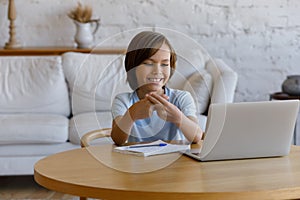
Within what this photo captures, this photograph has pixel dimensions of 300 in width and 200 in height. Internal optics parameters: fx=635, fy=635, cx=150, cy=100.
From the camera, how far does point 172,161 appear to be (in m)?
1.92

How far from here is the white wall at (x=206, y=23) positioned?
184 inches

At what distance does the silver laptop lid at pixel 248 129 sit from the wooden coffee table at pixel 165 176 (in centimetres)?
3

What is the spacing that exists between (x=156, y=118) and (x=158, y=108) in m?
0.05

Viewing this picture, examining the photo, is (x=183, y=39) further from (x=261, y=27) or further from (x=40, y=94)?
(x=261, y=27)

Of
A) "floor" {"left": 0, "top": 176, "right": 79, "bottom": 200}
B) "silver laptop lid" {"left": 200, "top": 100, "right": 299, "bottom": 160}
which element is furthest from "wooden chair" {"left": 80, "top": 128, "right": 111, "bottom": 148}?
"floor" {"left": 0, "top": 176, "right": 79, "bottom": 200}

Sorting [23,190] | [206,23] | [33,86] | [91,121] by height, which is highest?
[91,121]

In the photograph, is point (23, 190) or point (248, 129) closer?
point (248, 129)

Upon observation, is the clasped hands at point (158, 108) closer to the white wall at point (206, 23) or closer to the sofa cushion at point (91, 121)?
the sofa cushion at point (91, 121)

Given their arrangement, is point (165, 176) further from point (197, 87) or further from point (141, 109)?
point (197, 87)

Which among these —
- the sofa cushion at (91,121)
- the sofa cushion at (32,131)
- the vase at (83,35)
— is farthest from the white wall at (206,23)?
the sofa cushion at (91,121)

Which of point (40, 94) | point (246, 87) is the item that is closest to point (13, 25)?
point (40, 94)

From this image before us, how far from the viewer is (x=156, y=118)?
1.91 metres

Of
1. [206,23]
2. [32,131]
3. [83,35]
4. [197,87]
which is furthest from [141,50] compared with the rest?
[206,23]

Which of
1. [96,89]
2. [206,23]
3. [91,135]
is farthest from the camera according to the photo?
[206,23]
